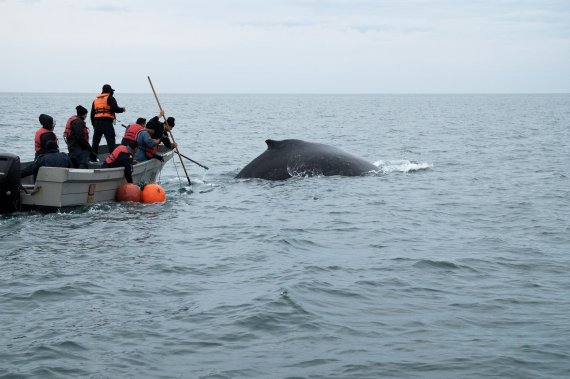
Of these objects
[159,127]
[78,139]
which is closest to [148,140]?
[159,127]

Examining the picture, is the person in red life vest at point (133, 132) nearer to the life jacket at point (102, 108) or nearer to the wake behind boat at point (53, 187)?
the life jacket at point (102, 108)

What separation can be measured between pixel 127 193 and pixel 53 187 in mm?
2165

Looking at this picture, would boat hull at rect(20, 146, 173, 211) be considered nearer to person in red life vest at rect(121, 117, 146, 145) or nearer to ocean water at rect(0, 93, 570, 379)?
ocean water at rect(0, 93, 570, 379)

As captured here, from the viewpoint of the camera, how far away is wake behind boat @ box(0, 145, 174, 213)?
15.7 m

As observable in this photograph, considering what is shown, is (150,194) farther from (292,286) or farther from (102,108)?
(292,286)

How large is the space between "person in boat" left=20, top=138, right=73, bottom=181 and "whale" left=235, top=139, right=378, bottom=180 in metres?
6.35

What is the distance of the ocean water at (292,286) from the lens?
833cm

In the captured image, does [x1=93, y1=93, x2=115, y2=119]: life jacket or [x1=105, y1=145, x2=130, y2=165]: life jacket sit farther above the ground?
[x1=93, y1=93, x2=115, y2=119]: life jacket

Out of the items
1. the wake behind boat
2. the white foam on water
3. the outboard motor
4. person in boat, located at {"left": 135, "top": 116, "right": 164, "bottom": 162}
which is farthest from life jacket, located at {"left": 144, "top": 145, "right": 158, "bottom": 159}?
the white foam on water

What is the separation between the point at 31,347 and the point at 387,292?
4858mm

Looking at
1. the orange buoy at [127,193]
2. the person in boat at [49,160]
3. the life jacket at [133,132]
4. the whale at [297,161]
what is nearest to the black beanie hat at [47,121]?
the person in boat at [49,160]

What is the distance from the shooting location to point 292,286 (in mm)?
11227

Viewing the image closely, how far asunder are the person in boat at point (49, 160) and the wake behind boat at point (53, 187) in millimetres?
315

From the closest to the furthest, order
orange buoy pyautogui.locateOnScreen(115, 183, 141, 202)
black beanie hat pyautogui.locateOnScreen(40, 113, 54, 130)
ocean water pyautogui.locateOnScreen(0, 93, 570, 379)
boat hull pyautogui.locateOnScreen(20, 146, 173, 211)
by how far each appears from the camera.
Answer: ocean water pyautogui.locateOnScreen(0, 93, 570, 379)
boat hull pyautogui.locateOnScreen(20, 146, 173, 211)
black beanie hat pyautogui.locateOnScreen(40, 113, 54, 130)
orange buoy pyautogui.locateOnScreen(115, 183, 141, 202)
